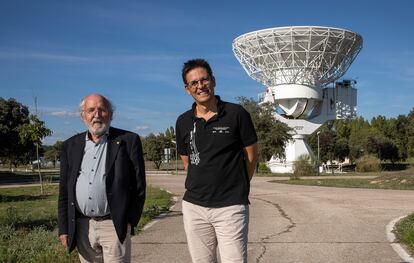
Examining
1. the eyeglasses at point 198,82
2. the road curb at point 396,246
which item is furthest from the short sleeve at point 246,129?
the road curb at point 396,246

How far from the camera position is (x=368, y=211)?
12.6 metres

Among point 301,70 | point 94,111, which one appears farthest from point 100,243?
point 301,70

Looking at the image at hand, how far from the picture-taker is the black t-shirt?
3988mm

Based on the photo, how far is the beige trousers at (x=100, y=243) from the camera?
13.0ft

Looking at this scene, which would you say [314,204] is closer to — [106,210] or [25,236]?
[25,236]

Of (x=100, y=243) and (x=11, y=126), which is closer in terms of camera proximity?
(x=100, y=243)

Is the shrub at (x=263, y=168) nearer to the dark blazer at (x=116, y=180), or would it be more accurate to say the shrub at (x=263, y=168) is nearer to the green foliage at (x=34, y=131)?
the green foliage at (x=34, y=131)

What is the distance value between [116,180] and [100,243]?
1.67ft

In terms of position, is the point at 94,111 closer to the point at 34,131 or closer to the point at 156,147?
the point at 34,131

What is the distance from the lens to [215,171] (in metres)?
3.99

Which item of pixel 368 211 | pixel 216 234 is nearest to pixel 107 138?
pixel 216 234

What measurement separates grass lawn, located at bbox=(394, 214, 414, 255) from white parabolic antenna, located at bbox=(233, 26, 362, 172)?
1754 inches

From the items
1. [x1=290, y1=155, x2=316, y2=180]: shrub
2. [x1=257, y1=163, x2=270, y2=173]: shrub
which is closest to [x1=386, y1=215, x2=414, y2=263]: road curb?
[x1=290, y1=155, x2=316, y2=180]: shrub

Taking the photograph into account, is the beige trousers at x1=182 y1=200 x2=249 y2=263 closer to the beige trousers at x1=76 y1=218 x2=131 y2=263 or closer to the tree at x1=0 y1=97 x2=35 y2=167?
the beige trousers at x1=76 y1=218 x2=131 y2=263
